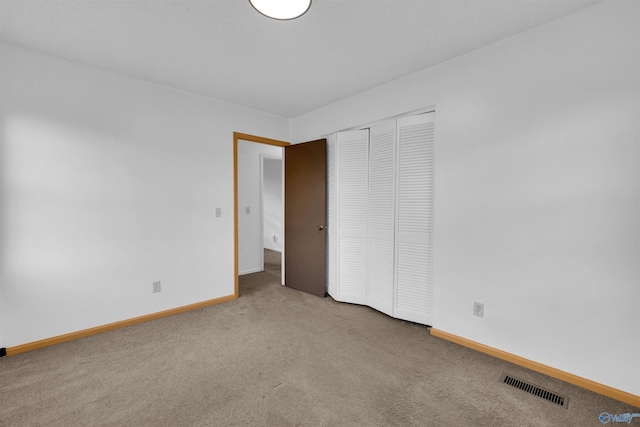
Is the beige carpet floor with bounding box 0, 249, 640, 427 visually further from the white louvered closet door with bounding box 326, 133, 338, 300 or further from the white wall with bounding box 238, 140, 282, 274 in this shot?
the white wall with bounding box 238, 140, 282, 274

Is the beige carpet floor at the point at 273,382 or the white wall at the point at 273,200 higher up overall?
the white wall at the point at 273,200

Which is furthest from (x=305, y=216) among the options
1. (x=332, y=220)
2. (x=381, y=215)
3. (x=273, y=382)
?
(x=273, y=382)

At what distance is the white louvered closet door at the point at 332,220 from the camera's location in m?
3.61

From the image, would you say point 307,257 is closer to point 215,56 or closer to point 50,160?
point 215,56

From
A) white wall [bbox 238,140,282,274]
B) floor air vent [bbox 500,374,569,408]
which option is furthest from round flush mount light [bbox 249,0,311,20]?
white wall [bbox 238,140,282,274]

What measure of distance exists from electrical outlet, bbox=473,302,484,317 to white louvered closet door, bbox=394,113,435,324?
435 mm

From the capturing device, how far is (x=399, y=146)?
116 inches

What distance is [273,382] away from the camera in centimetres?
194

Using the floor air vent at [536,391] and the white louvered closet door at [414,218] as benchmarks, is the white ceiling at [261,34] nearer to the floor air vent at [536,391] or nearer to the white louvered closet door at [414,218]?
the white louvered closet door at [414,218]

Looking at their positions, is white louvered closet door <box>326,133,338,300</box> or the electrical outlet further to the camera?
white louvered closet door <box>326,133,338,300</box>

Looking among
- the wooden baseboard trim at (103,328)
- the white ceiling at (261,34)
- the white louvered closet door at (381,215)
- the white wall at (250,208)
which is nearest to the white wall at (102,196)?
the wooden baseboard trim at (103,328)

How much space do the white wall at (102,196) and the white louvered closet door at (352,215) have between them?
4.76 ft

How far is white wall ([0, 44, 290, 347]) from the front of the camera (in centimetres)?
232

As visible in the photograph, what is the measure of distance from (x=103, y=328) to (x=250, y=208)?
9.32 feet
